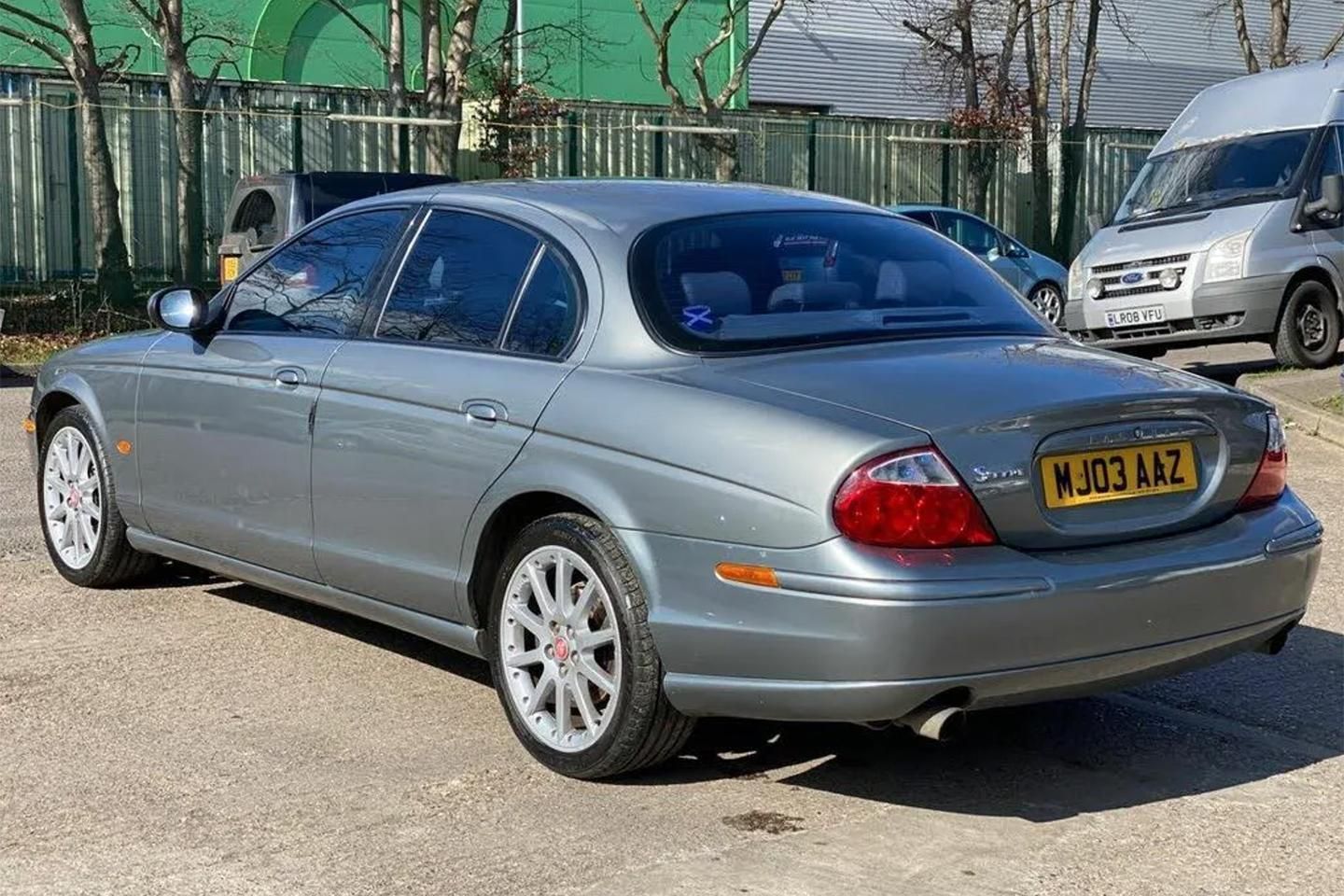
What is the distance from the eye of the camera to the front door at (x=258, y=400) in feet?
19.3

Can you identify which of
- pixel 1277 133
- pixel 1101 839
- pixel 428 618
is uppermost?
pixel 1277 133

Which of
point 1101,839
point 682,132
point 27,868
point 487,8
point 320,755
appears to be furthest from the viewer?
point 487,8

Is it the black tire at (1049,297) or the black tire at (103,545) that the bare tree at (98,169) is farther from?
the black tire at (103,545)

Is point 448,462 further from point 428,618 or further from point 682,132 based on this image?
point 682,132

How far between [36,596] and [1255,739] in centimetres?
438

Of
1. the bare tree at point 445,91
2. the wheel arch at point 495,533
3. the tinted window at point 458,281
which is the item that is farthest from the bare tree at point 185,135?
the wheel arch at point 495,533

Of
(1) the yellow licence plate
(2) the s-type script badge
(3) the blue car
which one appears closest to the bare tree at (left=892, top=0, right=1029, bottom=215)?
(3) the blue car

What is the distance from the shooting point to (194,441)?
6.35m

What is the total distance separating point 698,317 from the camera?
5.04 meters

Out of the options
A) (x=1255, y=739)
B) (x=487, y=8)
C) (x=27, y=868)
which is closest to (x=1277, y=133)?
(x=1255, y=739)

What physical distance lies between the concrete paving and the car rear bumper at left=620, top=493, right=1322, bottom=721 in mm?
364

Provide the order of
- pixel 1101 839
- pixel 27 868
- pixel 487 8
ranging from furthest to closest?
pixel 487 8 < pixel 1101 839 < pixel 27 868

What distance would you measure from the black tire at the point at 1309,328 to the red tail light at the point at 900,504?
11786mm

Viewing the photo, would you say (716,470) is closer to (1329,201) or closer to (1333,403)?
(1333,403)
